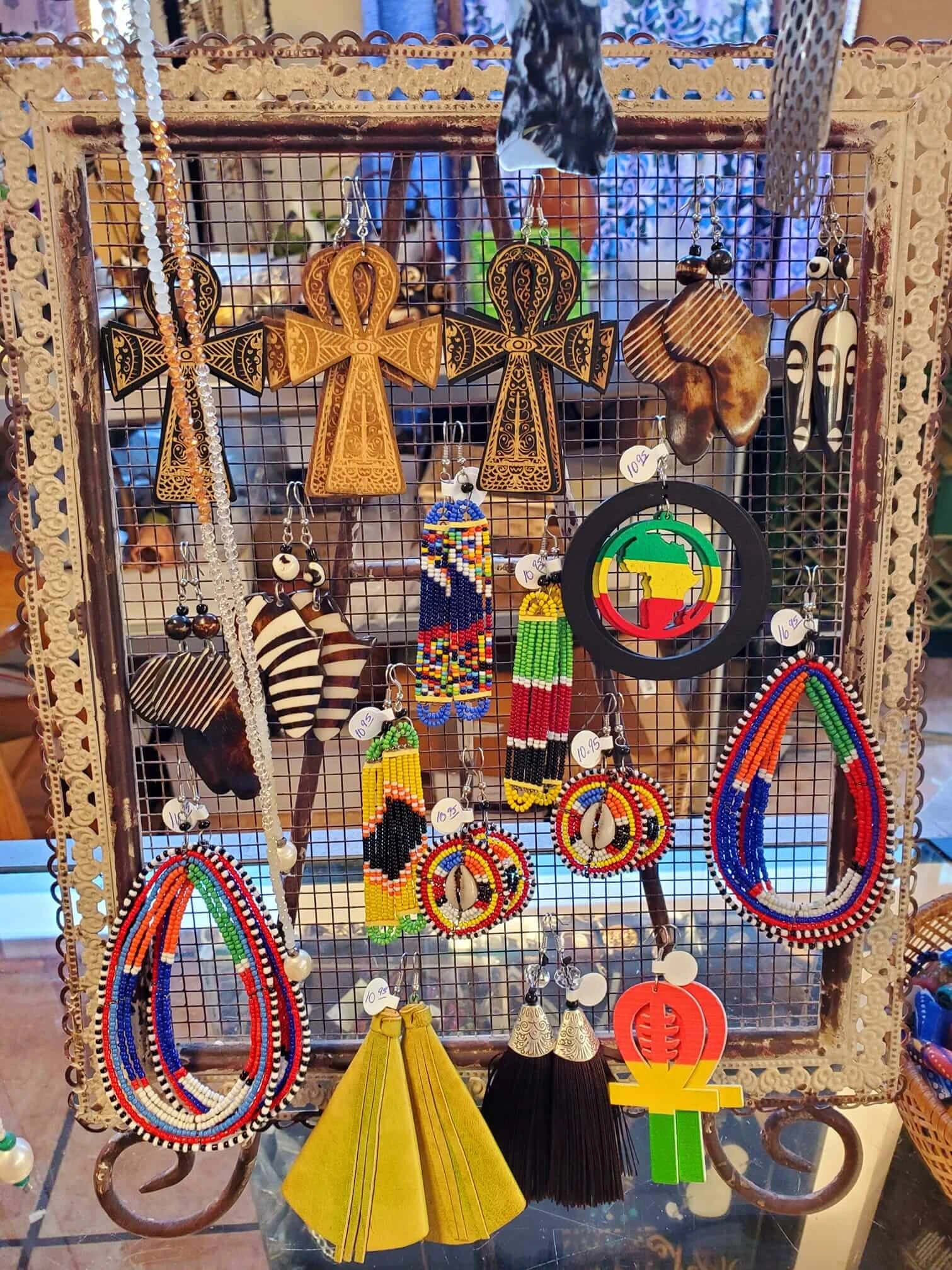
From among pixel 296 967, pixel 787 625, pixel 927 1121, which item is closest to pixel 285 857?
pixel 296 967

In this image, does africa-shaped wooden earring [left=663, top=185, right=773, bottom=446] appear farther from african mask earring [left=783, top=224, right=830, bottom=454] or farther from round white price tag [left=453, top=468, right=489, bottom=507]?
round white price tag [left=453, top=468, right=489, bottom=507]

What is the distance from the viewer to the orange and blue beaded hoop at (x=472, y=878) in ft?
3.59

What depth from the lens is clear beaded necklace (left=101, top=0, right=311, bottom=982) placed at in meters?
0.81

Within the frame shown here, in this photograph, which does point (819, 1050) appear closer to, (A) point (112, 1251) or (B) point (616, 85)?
(A) point (112, 1251)

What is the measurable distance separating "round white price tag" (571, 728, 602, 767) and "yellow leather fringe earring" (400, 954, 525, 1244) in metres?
0.32

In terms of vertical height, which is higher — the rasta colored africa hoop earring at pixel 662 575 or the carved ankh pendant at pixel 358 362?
the carved ankh pendant at pixel 358 362

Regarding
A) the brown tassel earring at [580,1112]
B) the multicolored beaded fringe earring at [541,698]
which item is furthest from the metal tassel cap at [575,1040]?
the multicolored beaded fringe earring at [541,698]

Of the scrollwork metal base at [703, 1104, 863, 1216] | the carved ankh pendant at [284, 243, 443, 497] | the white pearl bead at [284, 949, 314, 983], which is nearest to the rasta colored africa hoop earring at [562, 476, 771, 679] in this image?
the carved ankh pendant at [284, 243, 443, 497]

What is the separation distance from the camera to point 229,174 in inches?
58.7

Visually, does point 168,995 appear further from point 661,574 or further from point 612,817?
point 661,574

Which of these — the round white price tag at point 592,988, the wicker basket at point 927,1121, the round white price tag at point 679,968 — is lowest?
the wicker basket at point 927,1121

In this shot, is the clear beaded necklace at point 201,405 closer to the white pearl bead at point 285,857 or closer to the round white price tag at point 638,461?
the white pearl bead at point 285,857

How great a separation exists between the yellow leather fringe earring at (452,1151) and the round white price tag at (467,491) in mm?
544

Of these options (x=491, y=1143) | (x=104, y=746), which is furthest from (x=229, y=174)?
(x=491, y=1143)
